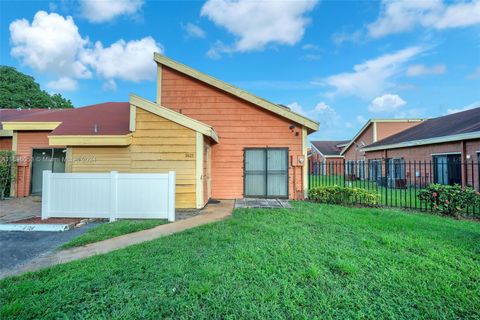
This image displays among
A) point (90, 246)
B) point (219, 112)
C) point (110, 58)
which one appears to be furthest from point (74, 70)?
point (90, 246)

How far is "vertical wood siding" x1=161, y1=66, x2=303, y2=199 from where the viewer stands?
9.20 m

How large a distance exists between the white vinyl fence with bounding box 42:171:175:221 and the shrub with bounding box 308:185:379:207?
17.4ft

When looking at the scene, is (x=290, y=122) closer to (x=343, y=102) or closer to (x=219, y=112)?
(x=219, y=112)

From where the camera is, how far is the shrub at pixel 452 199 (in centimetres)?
677

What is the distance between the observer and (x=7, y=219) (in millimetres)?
6055

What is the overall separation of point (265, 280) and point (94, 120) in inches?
349

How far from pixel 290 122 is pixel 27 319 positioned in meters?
8.46

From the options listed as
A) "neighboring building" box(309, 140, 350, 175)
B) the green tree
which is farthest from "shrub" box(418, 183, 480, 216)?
the green tree

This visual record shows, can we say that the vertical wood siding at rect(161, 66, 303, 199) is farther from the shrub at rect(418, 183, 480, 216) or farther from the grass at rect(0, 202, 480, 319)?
the grass at rect(0, 202, 480, 319)

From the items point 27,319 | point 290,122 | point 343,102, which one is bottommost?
point 27,319

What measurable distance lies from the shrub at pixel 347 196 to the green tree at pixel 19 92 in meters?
34.0

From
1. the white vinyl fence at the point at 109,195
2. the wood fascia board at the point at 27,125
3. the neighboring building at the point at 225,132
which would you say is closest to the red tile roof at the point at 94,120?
the neighboring building at the point at 225,132

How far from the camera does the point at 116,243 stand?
4.33m

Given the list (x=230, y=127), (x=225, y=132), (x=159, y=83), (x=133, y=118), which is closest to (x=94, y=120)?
(x=159, y=83)
